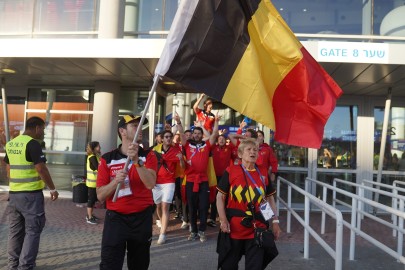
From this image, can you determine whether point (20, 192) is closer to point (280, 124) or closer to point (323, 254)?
point (280, 124)

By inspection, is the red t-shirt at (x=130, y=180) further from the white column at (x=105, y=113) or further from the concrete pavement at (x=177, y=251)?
the white column at (x=105, y=113)

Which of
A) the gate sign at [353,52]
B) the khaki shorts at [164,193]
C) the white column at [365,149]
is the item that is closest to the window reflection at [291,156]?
the white column at [365,149]

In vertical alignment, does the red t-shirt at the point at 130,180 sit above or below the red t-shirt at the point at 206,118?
below

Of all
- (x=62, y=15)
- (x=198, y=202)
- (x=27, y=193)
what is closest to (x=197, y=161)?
(x=198, y=202)

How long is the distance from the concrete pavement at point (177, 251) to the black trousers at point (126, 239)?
1.74 meters

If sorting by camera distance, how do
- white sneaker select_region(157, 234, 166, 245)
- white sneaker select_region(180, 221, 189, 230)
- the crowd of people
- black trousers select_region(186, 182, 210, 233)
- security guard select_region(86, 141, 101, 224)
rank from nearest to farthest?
the crowd of people → white sneaker select_region(157, 234, 166, 245) → black trousers select_region(186, 182, 210, 233) → white sneaker select_region(180, 221, 189, 230) → security guard select_region(86, 141, 101, 224)

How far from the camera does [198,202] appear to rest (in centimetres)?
691

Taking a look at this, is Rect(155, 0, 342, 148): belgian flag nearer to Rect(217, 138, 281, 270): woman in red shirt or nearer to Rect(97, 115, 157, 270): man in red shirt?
Rect(217, 138, 281, 270): woman in red shirt

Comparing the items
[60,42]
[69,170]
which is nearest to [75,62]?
[60,42]

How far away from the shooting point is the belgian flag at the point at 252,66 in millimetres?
3441

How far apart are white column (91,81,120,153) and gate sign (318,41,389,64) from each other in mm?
5474

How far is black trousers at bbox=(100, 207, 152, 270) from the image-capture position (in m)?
3.42

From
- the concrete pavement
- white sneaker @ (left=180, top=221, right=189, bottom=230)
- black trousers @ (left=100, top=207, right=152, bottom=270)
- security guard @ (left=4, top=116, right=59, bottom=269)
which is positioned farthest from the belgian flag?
white sneaker @ (left=180, top=221, right=189, bottom=230)

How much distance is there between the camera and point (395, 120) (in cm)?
1040
